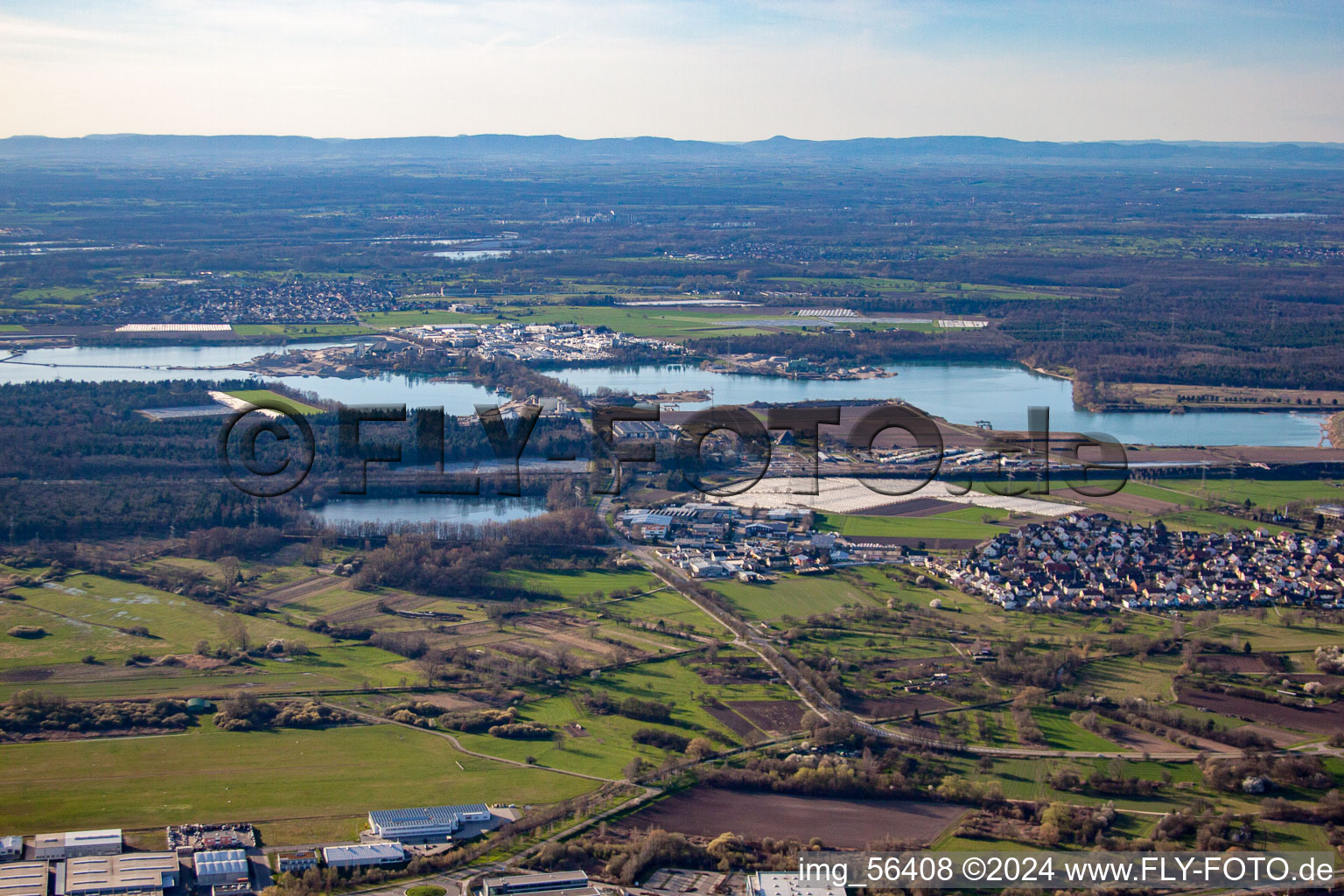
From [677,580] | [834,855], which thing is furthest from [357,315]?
[834,855]

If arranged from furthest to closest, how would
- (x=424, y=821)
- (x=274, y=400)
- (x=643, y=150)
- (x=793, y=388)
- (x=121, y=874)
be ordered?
(x=643, y=150)
(x=793, y=388)
(x=274, y=400)
(x=424, y=821)
(x=121, y=874)

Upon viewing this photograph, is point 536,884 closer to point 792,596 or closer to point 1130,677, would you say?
point 792,596

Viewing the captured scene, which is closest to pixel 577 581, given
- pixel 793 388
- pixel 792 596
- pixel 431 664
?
pixel 792 596

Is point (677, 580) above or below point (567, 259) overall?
below

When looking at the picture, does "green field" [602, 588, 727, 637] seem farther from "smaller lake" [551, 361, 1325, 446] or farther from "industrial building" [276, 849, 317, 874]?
"smaller lake" [551, 361, 1325, 446]

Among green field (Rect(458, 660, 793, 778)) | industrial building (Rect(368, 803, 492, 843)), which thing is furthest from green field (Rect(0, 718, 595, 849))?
green field (Rect(458, 660, 793, 778))

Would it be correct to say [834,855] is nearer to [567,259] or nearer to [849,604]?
[849,604]

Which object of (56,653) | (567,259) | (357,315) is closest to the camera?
(56,653)
